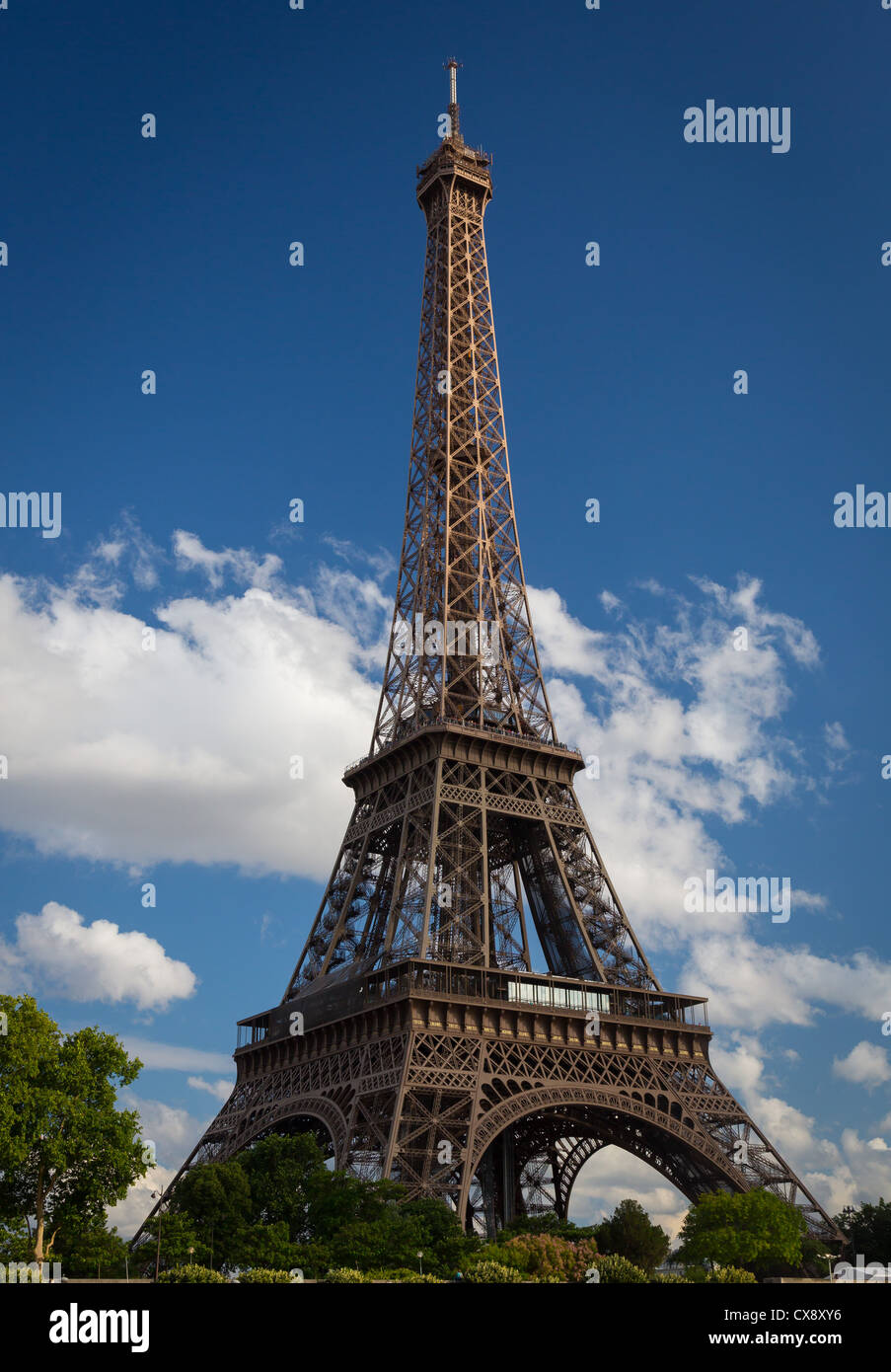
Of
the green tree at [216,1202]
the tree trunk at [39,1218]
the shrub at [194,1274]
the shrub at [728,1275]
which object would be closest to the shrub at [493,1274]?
the shrub at [728,1275]

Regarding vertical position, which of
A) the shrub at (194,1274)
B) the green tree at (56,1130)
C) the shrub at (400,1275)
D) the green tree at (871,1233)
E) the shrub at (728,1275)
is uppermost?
the green tree at (56,1130)

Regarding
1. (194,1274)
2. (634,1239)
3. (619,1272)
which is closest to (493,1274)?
(619,1272)

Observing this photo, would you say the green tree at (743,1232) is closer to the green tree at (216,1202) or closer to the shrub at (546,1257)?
the shrub at (546,1257)

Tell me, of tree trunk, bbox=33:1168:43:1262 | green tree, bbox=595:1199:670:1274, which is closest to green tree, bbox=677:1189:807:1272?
green tree, bbox=595:1199:670:1274

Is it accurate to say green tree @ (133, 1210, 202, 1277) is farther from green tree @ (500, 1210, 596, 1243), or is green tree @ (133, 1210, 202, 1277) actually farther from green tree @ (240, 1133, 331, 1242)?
green tree @ (500, 1210, 596, 1243)
